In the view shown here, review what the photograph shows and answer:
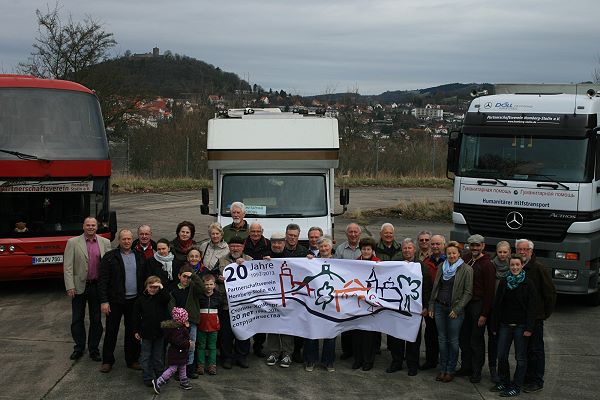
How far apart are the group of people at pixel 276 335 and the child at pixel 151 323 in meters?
0.01

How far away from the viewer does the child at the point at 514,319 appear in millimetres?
8414

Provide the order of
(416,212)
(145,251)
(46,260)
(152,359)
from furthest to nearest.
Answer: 1. (416,212)
2. (46,260)
3. (145,251)
4. (152,359)

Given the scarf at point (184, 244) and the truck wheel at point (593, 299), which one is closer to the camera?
the scarf at point (184, 244)

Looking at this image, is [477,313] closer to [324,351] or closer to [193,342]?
[324,351]

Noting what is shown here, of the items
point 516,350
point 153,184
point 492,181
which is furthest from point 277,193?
point 153,184

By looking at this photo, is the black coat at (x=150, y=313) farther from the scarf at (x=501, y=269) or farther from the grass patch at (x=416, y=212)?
the grass patch at (x=416, y=212)

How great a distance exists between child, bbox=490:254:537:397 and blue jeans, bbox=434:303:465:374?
0.51 metres

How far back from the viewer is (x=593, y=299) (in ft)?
43.3

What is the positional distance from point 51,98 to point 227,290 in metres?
6.13

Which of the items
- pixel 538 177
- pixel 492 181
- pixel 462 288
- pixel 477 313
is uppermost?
pixel 538 177

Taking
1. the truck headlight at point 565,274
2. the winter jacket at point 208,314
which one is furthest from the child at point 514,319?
the truck headlight at point 565,274

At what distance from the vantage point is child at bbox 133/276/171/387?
27.9ft

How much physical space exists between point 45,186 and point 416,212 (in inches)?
611

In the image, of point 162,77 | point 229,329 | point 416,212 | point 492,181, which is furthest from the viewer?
point 162,77
